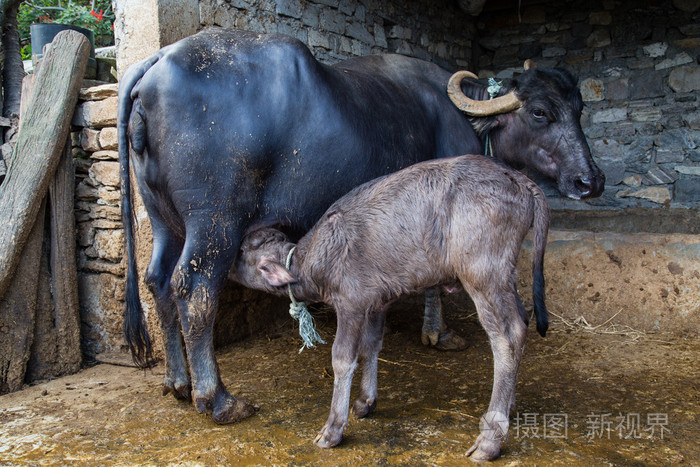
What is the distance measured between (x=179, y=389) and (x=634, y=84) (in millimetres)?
6710

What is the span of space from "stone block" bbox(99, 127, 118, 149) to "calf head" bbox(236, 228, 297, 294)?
63.9 inches

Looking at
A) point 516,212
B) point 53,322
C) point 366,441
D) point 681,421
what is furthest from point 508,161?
point 53,322

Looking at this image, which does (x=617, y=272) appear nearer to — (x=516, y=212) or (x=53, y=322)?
(x=516, y=212)

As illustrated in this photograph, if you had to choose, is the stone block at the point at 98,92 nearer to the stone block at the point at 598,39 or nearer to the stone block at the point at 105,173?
the stone block at the point at 105,173

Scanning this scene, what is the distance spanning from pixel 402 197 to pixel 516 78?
2186 millimetres

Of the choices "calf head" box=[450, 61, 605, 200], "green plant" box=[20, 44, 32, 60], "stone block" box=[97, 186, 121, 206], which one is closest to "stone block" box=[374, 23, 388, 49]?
"calf head" box=[450, 61, 605, 200]

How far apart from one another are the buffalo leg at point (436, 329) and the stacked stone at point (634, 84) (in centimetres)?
400

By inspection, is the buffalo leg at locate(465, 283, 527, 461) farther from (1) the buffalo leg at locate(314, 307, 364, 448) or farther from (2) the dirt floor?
(1) the buffalo leg at locate(314, 307, 364, 448)

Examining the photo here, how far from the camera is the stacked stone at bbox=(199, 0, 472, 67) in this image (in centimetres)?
470

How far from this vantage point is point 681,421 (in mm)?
3168

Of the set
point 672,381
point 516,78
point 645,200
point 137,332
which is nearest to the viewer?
point 137,332

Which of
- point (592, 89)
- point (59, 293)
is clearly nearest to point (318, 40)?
point (59, 293)

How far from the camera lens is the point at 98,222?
14.5ft

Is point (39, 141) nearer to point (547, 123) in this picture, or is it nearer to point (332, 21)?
point (332, 21)
